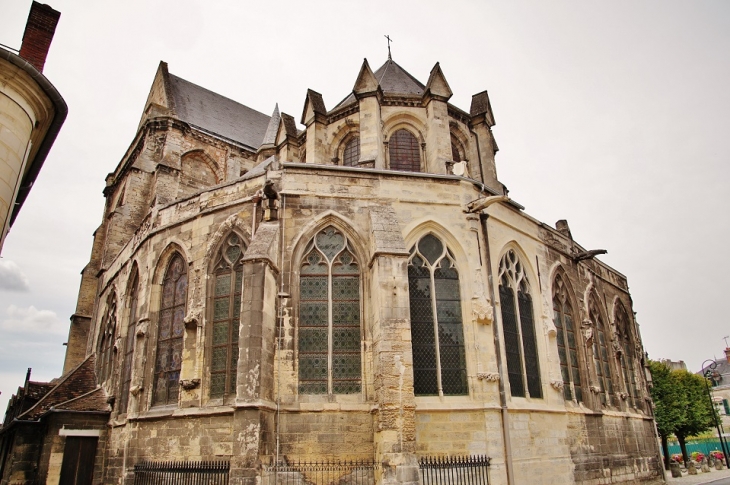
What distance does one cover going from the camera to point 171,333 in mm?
12648

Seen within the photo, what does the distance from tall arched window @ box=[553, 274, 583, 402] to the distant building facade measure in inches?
510

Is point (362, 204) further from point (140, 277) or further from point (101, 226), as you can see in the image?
point (101, 226)

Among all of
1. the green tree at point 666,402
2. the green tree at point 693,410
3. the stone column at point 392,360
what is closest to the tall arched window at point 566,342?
the stone column at point 392,360

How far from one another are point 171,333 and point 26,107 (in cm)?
666

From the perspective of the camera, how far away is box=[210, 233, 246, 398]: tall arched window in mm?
11273

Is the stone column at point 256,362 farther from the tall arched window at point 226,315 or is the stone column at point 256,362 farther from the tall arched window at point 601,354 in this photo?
the tall arched window at point 601,354

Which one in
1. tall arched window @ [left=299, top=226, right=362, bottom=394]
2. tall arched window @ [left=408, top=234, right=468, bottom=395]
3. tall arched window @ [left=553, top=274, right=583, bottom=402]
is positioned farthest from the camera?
tall arched window @ [left=553, top=274, right=583, bottom=402]

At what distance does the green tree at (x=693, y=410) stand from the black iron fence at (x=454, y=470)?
71.9 ft

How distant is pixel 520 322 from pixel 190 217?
8.77 m

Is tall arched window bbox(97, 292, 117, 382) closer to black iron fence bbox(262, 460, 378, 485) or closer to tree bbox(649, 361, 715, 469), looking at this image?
black iron fence bbox(262, 460, 378, 485)

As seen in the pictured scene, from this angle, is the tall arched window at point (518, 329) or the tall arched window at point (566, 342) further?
the tall arched window at point (566, 342)

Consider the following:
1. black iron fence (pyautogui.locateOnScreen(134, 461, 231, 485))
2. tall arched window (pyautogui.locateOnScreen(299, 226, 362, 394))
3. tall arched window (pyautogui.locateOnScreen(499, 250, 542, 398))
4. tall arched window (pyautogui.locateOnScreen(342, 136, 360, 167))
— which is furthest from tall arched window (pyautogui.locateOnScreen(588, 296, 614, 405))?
black iron fence (pyautogui.locateOnScreen(134, 461, 231, 485))

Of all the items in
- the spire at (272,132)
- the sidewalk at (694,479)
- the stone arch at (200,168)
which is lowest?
the sidewalk at (694,479)

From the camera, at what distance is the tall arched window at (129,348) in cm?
1350
